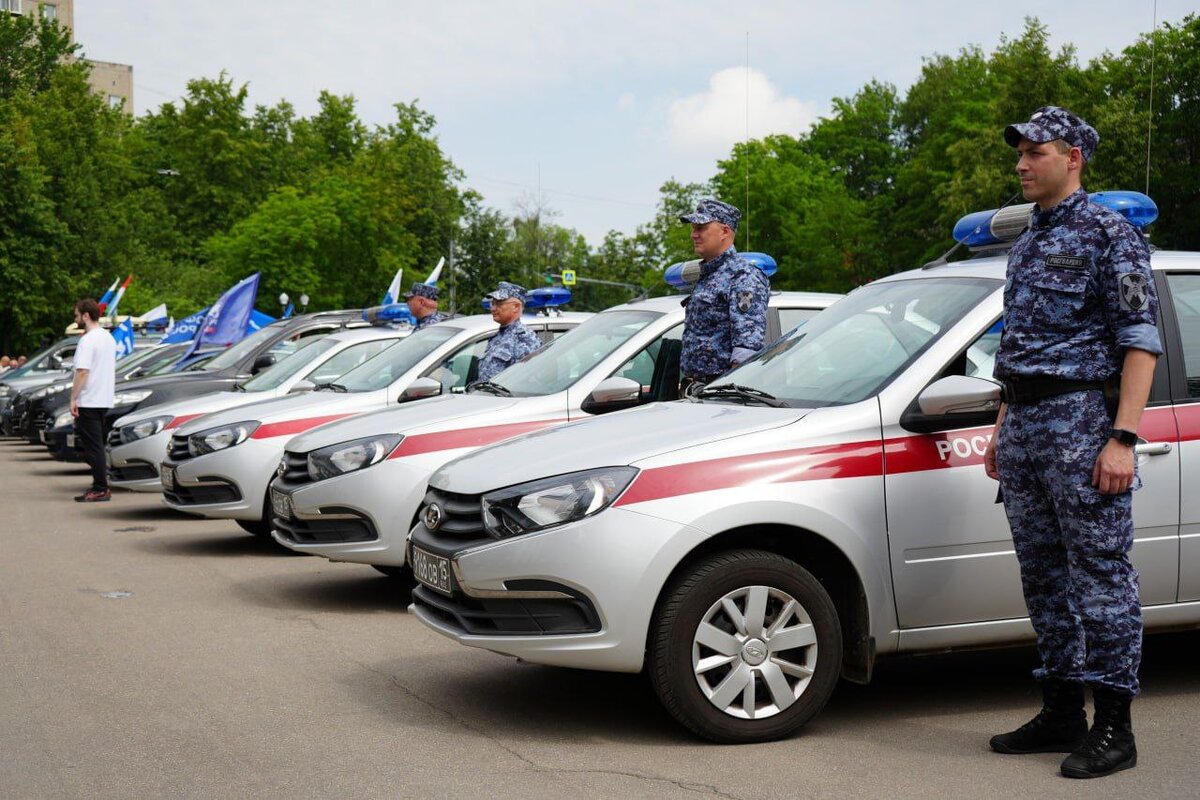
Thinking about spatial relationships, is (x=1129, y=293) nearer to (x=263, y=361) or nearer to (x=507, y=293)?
(x=507, y=293)

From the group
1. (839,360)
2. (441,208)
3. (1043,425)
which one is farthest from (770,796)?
(441,208)

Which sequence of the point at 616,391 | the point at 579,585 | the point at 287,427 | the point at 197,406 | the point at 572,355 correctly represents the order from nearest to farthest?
the point at 579,585 → the point at 616,391 → the point at 572,355 → the point at 287,427 → the point at 197,406

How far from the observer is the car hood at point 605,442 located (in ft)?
16.4

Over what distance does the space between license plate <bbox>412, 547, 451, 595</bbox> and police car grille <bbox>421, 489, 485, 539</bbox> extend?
0.10 meters

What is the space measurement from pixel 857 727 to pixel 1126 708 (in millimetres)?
988

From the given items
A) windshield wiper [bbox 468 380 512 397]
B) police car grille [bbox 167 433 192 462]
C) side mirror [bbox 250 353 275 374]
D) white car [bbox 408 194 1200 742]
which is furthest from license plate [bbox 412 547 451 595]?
side mirror [bbox 250 353 275 374]

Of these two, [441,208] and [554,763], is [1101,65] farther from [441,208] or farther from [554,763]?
[554,763]

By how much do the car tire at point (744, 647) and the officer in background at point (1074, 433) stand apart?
697mm

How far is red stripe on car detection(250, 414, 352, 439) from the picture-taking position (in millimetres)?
9711

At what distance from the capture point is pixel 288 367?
484 inches

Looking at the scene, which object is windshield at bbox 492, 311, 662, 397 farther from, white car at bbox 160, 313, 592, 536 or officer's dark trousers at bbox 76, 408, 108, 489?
officer's dark trousers at bbox 76, 408, 108, 489

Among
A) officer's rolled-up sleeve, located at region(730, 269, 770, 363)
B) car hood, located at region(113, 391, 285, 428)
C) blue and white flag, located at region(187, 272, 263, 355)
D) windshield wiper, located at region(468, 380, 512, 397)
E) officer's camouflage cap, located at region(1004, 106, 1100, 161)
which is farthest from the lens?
blue and white flag, located at region(187, 272, 263, 355)

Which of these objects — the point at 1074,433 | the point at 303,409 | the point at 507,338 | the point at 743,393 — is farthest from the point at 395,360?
the point at 1074,433

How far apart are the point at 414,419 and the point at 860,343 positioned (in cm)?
308
